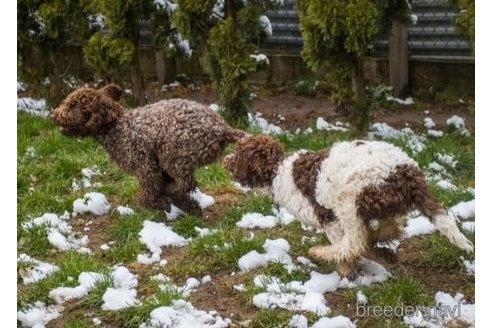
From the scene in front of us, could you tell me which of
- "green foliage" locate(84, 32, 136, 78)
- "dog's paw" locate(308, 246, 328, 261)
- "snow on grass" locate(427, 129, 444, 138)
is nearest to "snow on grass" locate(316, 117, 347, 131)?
"snow on grass" locate(427, 129, 444, 138)

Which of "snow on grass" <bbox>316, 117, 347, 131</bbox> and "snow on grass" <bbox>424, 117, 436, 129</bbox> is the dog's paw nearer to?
"snow on grass" <bbox>316, 117, 347, 131</bbox>

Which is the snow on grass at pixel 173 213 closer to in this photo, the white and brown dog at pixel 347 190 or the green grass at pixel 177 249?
the green grass at pixel 177 249

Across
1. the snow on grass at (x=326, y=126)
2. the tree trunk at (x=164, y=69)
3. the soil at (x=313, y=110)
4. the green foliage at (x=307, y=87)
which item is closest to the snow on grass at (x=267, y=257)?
the snow on grass at (x=326, y=126)

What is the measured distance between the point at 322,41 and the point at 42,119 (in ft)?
9.96

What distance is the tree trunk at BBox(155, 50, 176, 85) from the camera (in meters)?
9.84

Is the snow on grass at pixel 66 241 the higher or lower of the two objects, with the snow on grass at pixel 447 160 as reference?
lower

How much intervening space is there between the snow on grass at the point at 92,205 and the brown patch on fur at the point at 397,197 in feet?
7.52

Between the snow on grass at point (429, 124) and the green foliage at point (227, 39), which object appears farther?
the snow on grass at point (429, 124)

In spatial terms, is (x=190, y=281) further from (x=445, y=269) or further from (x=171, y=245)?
(x=445, y=269)

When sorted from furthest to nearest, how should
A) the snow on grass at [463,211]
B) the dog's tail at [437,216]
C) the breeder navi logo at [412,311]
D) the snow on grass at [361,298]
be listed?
the snow on grass at [463,211], the snow on grass at [361,298], the breeder navi logo at [412,311], the dog's tail at [437,216]

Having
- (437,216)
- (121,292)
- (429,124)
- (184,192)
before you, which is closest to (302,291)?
(437,216)

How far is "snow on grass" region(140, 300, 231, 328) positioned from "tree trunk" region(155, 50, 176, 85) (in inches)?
249

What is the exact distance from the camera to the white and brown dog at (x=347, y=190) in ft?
12.0

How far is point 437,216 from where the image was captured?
364 centimetres
